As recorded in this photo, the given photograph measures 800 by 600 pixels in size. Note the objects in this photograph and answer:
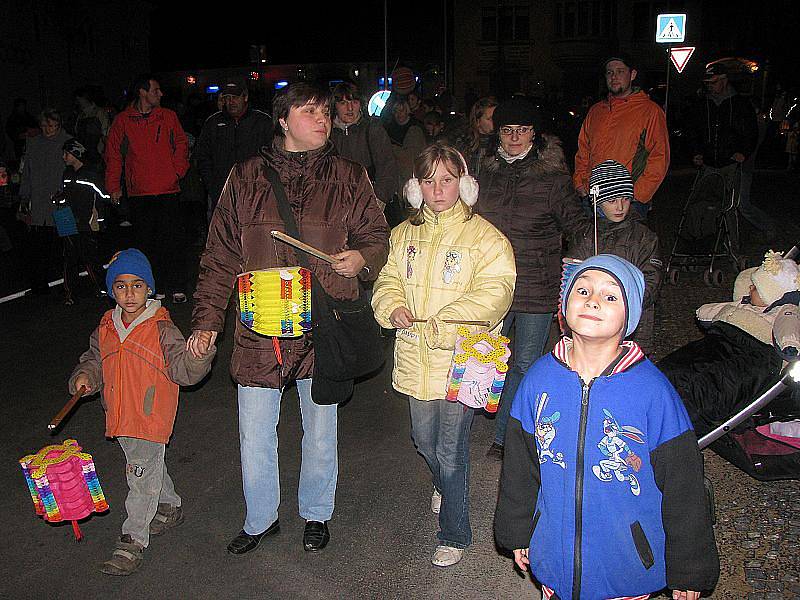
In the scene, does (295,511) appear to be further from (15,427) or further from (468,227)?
(15,427)

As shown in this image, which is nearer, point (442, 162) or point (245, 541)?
point (442, 162)

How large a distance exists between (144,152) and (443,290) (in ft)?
20.0

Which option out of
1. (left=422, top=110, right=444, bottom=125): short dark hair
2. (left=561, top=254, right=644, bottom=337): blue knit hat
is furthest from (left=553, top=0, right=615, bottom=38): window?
(left=561, top=254, right=644, bottom=337): blue knit hat

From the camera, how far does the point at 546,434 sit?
296 cm

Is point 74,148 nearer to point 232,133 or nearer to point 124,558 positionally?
point 232,133

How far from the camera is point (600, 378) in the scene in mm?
2891

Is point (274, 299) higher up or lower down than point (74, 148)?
lower down

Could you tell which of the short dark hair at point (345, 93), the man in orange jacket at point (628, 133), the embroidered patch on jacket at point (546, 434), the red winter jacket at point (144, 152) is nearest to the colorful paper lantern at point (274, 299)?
the embroidered patch on jacket at point (546, 434)

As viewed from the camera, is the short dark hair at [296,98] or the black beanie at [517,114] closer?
the short dark hair at [296,98]

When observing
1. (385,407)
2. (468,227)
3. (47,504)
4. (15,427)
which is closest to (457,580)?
(468,227)

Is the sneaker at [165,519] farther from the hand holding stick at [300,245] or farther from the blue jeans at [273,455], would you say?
the hand holding stick at [300,245]

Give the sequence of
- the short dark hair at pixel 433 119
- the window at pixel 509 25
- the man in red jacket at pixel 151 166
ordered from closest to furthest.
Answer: the man in red jacket at pixel 151 166
the short dark hair at pixel 433 119
the window at pixel 509 25

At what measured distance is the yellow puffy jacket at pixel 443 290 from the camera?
4.09m

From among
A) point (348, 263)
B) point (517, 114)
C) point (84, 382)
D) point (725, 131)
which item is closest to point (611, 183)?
point (517, 114)
